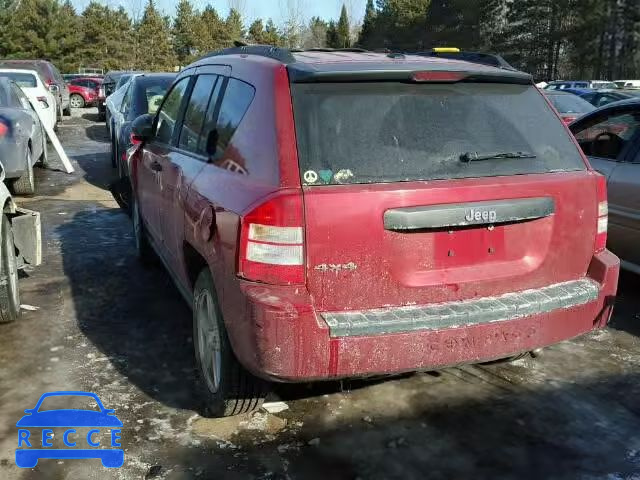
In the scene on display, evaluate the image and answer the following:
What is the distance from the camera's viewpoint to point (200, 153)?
3.60m

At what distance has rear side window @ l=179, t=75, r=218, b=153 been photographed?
380cm

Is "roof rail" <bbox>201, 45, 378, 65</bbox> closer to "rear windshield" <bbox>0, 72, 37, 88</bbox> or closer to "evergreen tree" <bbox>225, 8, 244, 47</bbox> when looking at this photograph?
"rear windshield" <bbox>0, 72, 37, 88</bbox>

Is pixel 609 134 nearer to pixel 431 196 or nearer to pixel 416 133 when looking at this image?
pixel 416 133

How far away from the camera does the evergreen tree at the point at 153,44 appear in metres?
62.4

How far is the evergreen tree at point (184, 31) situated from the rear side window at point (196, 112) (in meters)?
64.0

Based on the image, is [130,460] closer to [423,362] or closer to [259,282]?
[259,282]

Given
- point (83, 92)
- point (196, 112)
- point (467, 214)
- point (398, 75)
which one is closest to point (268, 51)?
point (398, 75)

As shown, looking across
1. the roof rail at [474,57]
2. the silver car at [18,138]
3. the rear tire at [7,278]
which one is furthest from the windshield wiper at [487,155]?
the silver car at [18,138]

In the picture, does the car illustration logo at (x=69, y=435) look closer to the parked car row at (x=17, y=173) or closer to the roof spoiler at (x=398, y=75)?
the parked car row at (x=17, y=173)

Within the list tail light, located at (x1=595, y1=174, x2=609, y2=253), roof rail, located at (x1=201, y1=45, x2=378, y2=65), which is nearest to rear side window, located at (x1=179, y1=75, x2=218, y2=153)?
roof rail, located at (x1=201, y1=45, x2=378, y2=65)

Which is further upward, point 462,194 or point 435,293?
Result: point 462,194

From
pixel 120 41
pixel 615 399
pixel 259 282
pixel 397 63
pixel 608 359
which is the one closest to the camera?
Result: pixel 259 282

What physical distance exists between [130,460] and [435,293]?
1.57 metres

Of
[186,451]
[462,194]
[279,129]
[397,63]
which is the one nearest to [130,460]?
[186,451]
